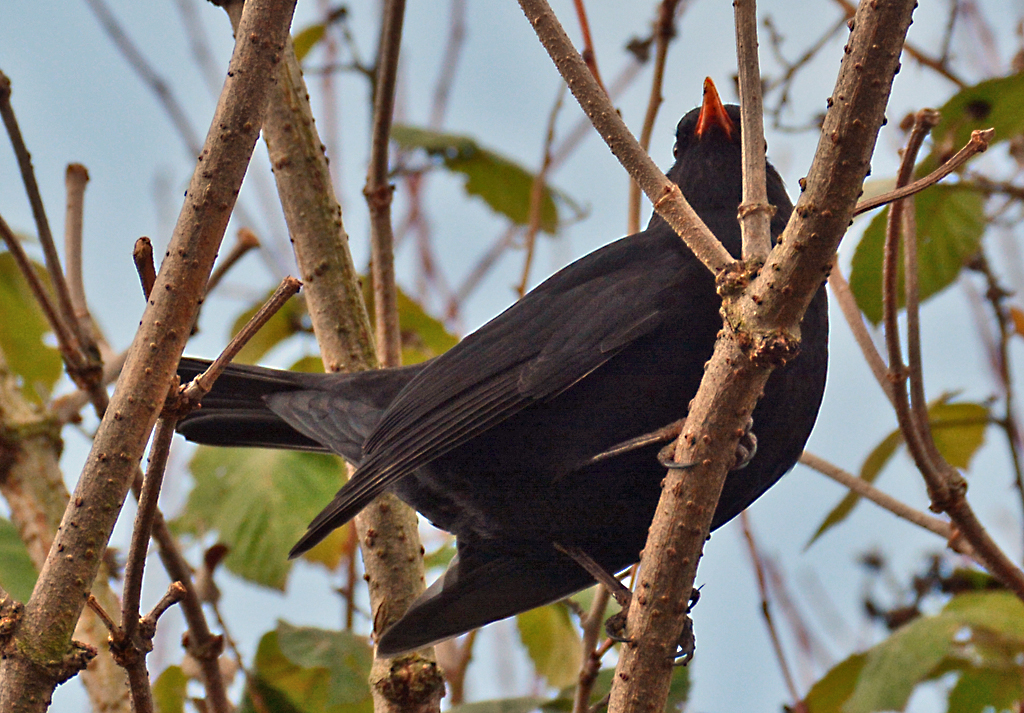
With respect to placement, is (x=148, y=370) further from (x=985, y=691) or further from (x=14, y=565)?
(x=985, y=691)

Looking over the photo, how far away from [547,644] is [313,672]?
0.75m

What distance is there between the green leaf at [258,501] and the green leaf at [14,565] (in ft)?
1.63

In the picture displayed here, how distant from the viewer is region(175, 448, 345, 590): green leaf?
9.75ft

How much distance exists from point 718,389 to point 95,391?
1.52 m

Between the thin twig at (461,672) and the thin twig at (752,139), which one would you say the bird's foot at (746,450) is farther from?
the thin twig at (461,672)

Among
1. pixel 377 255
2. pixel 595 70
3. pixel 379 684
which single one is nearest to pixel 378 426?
pixel 377 255

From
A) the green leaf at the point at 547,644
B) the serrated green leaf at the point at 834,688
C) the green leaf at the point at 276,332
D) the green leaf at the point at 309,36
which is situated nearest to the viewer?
the serrated green leaf at the point at 834,688

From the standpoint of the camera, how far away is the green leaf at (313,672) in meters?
2.63

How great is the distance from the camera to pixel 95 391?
2508 millimetres

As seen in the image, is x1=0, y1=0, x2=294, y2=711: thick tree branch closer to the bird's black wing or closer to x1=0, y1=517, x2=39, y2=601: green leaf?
the bird's black wing

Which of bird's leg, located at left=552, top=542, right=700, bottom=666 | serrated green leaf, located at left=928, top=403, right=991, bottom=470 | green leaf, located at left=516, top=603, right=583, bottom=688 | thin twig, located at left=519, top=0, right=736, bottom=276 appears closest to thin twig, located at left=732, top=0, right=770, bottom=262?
thin twig, located at left=519, top=0, right=736, bottom=276

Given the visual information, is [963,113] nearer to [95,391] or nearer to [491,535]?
[491,535]

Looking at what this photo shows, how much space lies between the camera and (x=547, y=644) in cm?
344

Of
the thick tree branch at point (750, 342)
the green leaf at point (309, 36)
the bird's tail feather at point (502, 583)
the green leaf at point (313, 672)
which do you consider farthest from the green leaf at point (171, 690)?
the green leaf at point (309, 36)
